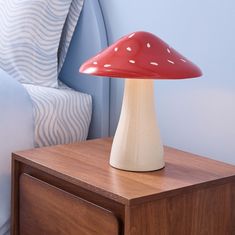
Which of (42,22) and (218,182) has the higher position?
(42,22)

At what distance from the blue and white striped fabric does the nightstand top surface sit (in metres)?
0.15

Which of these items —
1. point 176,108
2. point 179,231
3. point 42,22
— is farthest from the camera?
point 42,22

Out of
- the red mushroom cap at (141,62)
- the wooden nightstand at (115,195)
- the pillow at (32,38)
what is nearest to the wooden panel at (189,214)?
the wooden nightstand at (115,195)

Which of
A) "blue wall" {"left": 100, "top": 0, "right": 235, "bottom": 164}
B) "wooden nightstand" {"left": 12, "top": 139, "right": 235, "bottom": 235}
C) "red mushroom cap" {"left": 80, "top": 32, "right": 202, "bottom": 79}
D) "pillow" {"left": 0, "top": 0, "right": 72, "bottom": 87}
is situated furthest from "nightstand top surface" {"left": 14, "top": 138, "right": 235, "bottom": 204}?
"pillow" {"left": 0, "top": 0, "right": 72, "bottom": 87}

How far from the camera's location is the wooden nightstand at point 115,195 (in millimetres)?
902

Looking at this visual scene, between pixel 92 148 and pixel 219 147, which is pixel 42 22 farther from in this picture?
pixel 219 147

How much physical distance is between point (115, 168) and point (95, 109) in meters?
0.50

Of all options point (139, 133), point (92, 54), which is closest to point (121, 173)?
point (139, 133)

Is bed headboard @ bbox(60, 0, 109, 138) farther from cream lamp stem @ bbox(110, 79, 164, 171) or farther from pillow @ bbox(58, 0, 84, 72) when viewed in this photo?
cream lamp stem @ bbox(110, 79, 164, 171)

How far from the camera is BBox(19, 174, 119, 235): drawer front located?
938 millimetres

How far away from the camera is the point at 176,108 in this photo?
4.35ft

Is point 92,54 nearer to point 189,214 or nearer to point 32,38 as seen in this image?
point 32,38

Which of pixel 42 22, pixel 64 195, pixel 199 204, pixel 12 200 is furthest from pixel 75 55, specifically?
pixel 199 204

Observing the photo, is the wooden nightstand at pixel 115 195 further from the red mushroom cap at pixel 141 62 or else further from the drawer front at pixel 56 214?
the red mushroom cap at pixel 141 62
